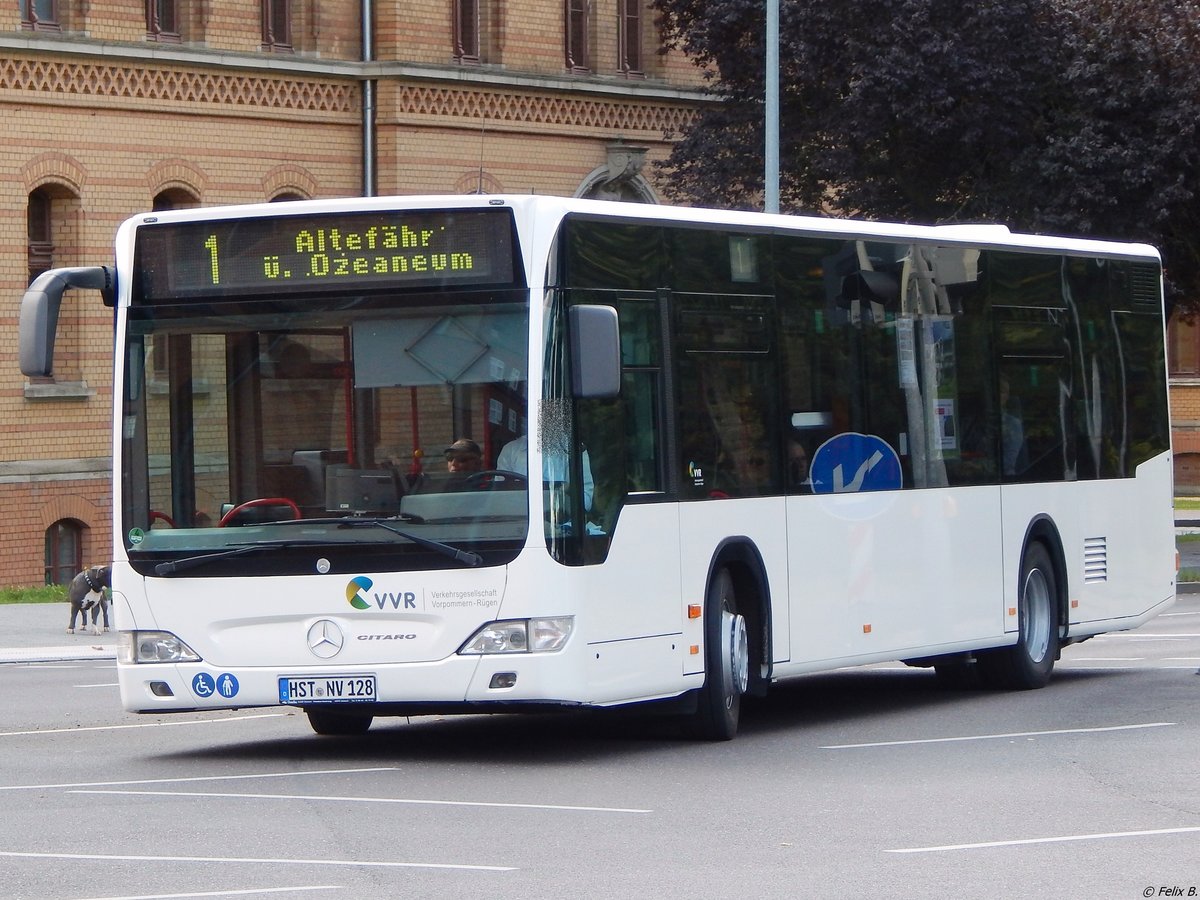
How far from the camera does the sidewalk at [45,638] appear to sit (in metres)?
21.9

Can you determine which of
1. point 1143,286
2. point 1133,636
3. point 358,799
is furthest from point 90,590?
point 358,799

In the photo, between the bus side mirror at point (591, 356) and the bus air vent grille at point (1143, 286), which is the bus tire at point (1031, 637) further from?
the bus side mirror at point (591, 356)

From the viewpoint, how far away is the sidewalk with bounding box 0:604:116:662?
2191cm

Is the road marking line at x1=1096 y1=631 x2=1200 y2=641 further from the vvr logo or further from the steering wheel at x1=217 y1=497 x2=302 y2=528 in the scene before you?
the steering wheel at x1=217 y1=497 x2=302 y2=528

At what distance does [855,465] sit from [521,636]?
10.7 feet

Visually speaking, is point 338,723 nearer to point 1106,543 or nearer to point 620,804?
point 620,804

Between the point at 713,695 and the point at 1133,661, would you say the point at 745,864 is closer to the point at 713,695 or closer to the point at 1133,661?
the point at 713,695

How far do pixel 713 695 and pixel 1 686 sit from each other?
790 centimetres

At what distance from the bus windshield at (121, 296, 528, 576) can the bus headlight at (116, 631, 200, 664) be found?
33cm

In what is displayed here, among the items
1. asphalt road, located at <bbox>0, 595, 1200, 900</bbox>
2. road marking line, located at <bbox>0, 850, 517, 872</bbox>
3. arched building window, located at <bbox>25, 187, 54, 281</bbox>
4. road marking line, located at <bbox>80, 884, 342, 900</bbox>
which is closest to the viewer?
road marking line, located at <bbox>80, 884, 342, 900</bbox>

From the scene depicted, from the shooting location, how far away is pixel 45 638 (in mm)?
23594

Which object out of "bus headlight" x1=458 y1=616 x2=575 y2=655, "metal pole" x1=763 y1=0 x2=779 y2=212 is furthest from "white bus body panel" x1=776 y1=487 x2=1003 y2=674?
"metal pole" x1=763 y1=0 x2=779 y2=212

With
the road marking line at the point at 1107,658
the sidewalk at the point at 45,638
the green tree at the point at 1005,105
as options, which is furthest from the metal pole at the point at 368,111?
the road marking line at the point at 1107,658

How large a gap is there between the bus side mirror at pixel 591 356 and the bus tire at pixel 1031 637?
5298mm
